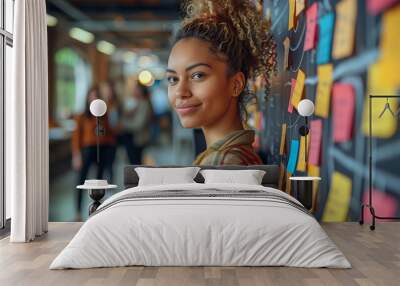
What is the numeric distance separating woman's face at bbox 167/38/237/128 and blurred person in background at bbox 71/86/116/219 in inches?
35.4

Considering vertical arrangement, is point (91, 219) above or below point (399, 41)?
below

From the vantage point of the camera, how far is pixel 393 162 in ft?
20.8

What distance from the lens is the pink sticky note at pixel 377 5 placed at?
621 cm

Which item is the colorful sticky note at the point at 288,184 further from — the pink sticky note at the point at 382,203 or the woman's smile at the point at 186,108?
the woman's smile at the point at 186,108

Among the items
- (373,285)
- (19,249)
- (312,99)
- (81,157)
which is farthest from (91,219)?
(312,99)

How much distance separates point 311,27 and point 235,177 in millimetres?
2013

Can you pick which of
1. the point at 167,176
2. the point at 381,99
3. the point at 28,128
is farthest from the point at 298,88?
the point at 28,128

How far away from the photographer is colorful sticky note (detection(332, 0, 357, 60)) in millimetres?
6602

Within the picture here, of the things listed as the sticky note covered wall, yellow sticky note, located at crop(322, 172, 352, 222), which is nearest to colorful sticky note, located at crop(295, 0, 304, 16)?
the sticky note covered wall

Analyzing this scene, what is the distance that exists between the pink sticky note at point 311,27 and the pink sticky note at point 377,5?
0.83 m

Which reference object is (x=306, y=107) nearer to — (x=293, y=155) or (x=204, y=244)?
(x=293, y=155)

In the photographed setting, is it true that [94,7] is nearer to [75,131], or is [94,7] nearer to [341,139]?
[75,131]

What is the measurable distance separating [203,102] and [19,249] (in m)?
2.86

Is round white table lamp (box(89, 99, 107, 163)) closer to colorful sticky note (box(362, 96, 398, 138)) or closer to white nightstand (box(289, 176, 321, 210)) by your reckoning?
white nightstand (box(289, 176, 321, 210))
